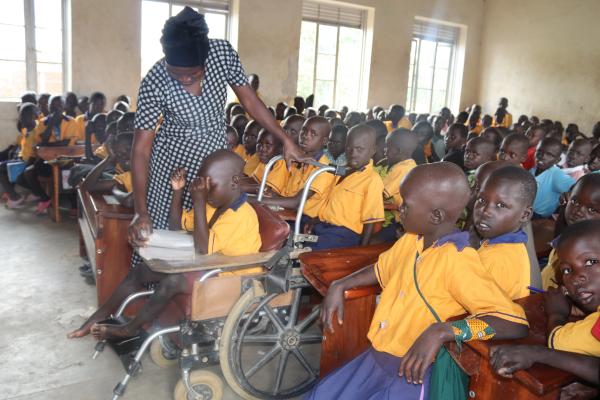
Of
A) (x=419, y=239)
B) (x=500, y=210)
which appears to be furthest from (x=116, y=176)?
(x=500, y=210)

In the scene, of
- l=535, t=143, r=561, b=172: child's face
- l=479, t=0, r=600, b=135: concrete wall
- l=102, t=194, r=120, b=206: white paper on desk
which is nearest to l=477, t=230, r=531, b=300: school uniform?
l=102, t=194, r=120, b=206: white paper on desk

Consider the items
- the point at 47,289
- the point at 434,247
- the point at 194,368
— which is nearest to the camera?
the point at 434,247

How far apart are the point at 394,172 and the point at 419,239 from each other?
1.88m

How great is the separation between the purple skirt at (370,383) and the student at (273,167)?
197 centimetres

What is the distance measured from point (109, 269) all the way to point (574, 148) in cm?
391

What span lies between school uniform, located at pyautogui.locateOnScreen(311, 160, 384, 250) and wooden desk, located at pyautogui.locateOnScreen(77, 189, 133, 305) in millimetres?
1065

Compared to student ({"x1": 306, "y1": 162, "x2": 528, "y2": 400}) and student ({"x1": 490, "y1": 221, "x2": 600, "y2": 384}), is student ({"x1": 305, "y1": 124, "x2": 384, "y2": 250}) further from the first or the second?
student ({"x1": 490, "y1": 221, "x2": 600, "y2": 384})

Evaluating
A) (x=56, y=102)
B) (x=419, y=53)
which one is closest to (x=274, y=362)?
(x=56, y=102)

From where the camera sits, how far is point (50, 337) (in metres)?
2.79

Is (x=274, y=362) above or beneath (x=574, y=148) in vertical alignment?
beneath

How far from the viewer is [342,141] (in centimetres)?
404

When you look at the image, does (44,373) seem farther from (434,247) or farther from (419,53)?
(419,53)

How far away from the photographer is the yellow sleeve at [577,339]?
124 centimetres

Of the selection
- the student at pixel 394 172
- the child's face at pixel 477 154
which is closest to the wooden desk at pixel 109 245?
the student at pixel 394 172
